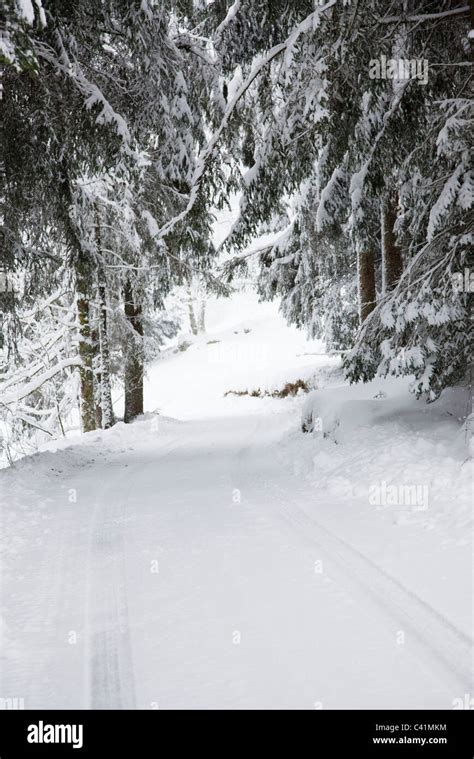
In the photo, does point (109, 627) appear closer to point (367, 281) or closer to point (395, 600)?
point (395, 600)

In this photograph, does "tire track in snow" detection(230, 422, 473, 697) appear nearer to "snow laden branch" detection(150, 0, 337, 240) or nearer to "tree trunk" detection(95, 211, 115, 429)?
"snow laden branch" detection(150, 0, 337, 240)

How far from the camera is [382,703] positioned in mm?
3215

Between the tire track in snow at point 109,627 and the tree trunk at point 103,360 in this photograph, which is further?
the tree trunk at point 103,360

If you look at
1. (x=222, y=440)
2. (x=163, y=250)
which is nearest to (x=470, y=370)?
(x=163, y=250)

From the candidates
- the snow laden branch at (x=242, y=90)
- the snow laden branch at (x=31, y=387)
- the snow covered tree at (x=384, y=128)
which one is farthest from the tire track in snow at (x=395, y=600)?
the snow laden branch at (x=31, y=387)

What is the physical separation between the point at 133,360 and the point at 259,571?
1353cm

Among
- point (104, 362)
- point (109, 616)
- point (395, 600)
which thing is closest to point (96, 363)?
point (104, 362)

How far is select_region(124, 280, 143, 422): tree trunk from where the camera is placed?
1795cm

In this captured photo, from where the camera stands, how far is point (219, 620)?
4301 millimetres

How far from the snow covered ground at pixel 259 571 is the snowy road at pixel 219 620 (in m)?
0.02

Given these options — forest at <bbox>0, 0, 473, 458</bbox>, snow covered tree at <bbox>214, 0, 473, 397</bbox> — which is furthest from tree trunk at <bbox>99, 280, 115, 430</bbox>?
snow covered tree at <bbox>214, 0, 473, 397</bbox>

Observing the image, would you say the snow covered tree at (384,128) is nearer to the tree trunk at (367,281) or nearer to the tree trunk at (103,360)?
the tree trunk at (367,281)

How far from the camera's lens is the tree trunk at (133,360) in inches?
707
